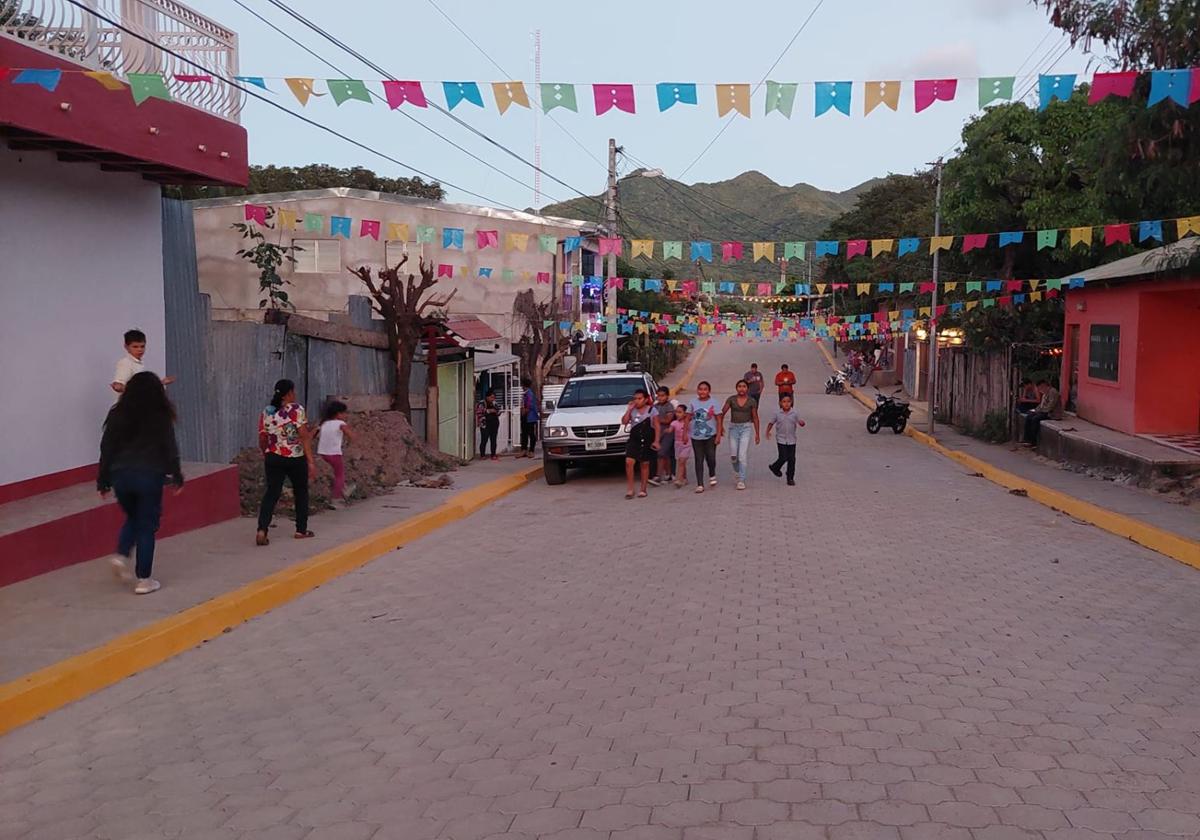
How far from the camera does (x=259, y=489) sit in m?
11.9

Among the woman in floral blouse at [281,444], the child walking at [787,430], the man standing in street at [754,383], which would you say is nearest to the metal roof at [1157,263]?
the child walking at [787,430]

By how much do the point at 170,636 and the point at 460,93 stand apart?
6.08 m

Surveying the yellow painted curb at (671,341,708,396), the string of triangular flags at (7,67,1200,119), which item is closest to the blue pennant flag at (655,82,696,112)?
the string of triangular flags at (7,67,1200,119)

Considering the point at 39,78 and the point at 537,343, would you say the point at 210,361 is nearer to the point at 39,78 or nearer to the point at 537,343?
the point at 39,78

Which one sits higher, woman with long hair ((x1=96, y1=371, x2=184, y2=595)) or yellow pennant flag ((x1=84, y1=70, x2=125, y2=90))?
yellow pennant flag ((x1=84, y1=70, x2=125, y2=90))

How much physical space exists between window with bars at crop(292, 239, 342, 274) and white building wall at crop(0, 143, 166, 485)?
20567mm

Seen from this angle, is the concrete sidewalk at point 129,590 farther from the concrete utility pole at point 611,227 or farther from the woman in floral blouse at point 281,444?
the concrete utility pole at point 611,227

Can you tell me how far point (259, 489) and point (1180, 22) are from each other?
38.1 ft

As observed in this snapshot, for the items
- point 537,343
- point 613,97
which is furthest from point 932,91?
point 537,343

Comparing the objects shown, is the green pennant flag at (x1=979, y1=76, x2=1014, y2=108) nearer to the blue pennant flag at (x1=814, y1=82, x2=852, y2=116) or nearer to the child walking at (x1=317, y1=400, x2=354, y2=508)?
the blue pennant flag at (x1=814, y1=82, x2=852, y2=116)

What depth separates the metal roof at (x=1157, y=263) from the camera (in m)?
16.1

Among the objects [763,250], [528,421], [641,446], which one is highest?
[763,250]

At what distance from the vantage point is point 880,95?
10.7m

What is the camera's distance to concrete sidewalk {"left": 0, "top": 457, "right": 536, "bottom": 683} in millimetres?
6586
